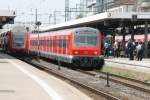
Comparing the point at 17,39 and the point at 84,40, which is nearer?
the point at 84,40

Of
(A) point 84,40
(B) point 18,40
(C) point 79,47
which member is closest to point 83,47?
(C) point 79,47

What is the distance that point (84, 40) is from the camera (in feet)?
120

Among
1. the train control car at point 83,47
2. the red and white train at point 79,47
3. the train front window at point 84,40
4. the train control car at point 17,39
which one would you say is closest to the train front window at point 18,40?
the train control car at point 17,39

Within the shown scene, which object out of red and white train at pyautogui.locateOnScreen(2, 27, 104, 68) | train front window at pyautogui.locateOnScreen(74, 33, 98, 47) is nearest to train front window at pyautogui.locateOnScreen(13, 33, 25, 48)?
red and white train at pyautogui.locateOnScreen(2, 27, 104, 68)

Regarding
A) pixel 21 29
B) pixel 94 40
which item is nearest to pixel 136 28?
pixel 21 29

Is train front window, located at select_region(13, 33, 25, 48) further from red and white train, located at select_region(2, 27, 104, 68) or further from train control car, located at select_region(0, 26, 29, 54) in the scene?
red and white train, located at select_region(2, 27, 104, 68)

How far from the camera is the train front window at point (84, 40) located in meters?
36.5

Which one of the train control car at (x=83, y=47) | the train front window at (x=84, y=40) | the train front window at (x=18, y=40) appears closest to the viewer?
the train control car at (x=83, y=47)

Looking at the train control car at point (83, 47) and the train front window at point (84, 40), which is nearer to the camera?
the train control car at point (83, 47)

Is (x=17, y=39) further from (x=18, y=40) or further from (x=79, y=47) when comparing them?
(x=79, y=47)

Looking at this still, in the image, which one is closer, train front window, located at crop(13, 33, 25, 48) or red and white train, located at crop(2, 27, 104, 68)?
red and white train, located at crop(2, 27, 104, 68)

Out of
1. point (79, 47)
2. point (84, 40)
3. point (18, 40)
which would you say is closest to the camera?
point (79, 47)

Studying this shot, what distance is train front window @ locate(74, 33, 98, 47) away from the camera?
3654 centimetres

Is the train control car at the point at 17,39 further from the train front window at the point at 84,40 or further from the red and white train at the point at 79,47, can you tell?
the train front window at the point at 84,40
